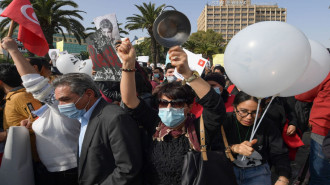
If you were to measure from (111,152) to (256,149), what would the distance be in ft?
4.24

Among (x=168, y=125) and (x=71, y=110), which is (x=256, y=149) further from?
(x=71, y=110)

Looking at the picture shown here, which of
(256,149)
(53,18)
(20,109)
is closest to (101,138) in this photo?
(20,109)

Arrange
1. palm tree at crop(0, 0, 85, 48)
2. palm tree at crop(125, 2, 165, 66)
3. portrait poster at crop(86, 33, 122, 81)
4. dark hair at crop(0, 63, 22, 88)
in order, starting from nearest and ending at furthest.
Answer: dark hair at crop(0, 63, 22, 88)
portrait poster at crop(86, 33, 122, 81)
palm tree at crop(0, 0, 85, 48)
palm tree at crop(125, 2, 165, 66)

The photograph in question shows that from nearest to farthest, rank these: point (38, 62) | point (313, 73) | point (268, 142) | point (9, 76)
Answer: point (313, 73) → point (268, 142) → point (9, 76) → point (38, 62)

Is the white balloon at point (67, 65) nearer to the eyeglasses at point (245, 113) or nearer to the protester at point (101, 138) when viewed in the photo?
the protester at point (101, 138)

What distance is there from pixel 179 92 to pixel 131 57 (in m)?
0.46

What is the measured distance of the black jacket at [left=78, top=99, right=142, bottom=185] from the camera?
5.66 ft

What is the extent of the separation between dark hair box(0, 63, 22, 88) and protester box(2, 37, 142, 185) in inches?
35.0

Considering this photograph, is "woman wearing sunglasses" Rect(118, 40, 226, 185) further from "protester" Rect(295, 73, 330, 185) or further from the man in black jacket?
"protester" Rect(295, 73, 330, 185)

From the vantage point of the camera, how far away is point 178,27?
159 centimetres

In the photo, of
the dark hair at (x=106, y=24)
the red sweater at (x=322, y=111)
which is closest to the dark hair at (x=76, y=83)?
the dark hair at (x=106, y=24)

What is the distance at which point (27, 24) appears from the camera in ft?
8.81

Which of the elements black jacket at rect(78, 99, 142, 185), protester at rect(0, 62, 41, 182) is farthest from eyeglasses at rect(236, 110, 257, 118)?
protester at rect(0, 62, 41, 182)

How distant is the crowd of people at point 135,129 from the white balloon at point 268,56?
0.83ft
